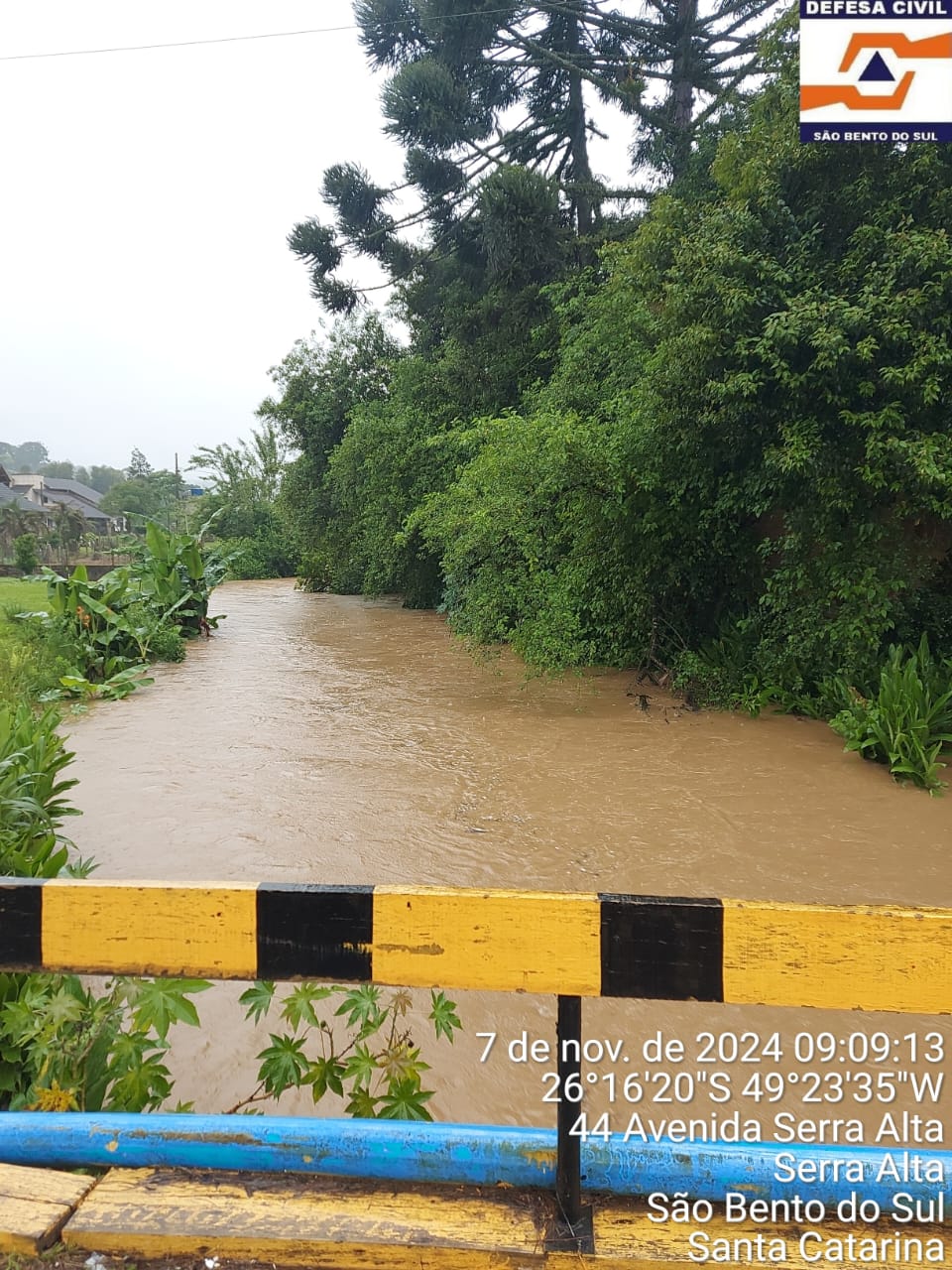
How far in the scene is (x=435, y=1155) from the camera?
1.64 meters

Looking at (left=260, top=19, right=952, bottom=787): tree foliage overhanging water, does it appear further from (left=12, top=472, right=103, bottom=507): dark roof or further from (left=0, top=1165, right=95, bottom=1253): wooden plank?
(left=12, top=472, right=103, bottom=507): dark roof

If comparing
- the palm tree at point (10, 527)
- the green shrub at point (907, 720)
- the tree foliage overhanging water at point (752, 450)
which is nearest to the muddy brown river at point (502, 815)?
the green shrub at point (907, 720)

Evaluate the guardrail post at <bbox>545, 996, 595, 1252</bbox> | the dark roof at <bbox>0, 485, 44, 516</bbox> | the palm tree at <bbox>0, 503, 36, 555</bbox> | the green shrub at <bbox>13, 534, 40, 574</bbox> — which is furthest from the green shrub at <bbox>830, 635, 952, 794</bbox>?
the dark roof at <bbox>0, 485, 44, 516</bbox>

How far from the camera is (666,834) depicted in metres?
5.24

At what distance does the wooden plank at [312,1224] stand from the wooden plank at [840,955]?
63 cm

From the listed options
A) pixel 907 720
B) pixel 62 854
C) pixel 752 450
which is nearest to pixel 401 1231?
pixel 62 854

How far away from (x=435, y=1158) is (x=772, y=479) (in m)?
6.17

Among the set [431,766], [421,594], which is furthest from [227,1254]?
[421,594]

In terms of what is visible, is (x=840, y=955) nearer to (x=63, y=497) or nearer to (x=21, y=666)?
(x=21, y=666)

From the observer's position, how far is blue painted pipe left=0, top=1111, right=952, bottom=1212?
Answer: 157 centimetres

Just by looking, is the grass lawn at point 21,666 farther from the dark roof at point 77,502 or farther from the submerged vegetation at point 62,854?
the dark roof at point 77,502

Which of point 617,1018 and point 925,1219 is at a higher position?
point 925,1219

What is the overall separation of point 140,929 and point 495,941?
65 cm

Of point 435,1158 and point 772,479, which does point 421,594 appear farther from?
point 435,1158
